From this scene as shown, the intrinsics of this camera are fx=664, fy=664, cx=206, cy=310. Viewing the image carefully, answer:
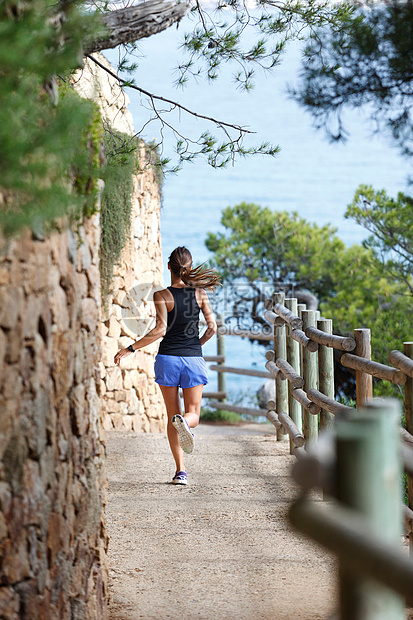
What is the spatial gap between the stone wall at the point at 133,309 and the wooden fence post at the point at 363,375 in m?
3.32

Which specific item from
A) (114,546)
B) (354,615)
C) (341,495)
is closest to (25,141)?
(341,495)

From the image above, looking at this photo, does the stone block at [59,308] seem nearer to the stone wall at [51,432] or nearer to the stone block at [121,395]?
the stone wall at [51,432]

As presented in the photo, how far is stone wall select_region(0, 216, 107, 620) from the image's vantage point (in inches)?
Result: 72.4

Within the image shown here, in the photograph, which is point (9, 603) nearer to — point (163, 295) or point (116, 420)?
point (163, 295)

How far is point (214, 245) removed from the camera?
536 inches

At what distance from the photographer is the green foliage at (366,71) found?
3.73 meters

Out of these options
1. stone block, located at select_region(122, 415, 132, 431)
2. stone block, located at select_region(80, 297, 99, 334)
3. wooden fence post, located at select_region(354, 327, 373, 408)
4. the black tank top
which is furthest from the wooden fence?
stone block, located at select_region(122, 415, 132, 431)

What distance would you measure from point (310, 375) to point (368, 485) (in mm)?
3405

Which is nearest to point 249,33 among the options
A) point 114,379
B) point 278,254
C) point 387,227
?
point 114,379

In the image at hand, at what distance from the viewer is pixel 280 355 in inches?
222

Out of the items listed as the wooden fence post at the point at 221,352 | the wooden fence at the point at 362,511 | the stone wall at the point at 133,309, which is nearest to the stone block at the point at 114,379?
the stone wall at the point at 133,309

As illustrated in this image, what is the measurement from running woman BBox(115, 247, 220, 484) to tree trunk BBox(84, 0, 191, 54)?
159cm

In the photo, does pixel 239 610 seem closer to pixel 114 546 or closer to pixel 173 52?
pixel 114 546

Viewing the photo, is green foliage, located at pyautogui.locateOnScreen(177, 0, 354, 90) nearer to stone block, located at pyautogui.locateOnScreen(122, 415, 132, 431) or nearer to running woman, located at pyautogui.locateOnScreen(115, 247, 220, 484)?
Result: running woman, located at pyautogui.locateOnScreen(115, 247, 220, 484)
